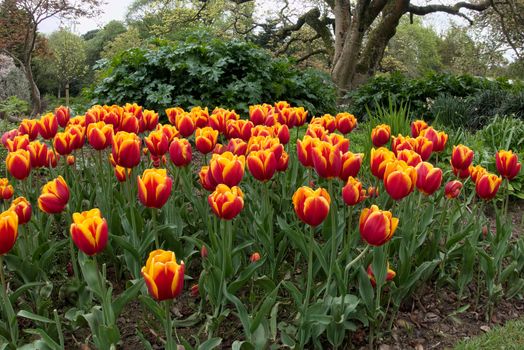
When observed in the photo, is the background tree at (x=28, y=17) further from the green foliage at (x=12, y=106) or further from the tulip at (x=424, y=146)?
the tulip at (x=424, y=146)

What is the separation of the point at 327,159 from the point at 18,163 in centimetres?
140

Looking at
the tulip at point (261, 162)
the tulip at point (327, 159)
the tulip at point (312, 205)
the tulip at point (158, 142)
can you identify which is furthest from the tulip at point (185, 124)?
the tulip at point (312, 205)

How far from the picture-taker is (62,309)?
2.54m

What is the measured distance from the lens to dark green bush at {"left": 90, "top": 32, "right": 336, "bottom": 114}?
22.9 ft

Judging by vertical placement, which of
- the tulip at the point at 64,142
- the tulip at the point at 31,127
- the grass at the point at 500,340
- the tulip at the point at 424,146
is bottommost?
the grass at the point at 500,340

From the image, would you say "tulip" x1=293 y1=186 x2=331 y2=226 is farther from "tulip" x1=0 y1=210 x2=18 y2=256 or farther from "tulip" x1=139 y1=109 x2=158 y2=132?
"tulip" x1=139 y1=109 x2=158 y2=132

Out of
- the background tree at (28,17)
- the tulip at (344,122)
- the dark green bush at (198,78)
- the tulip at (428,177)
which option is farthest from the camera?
the background tree at (28,17)

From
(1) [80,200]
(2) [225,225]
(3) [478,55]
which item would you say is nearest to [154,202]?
(2) [225,225]

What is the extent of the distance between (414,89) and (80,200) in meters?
8.91

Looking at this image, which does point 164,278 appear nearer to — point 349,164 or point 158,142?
point 349,164

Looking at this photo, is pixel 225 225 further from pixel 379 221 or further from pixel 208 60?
pixel 208 60

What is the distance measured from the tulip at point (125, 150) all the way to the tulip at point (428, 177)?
1.27m

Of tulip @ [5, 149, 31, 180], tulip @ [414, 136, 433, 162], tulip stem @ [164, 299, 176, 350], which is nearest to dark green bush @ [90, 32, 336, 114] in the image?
tulip @ [5, 149, 31, 180]

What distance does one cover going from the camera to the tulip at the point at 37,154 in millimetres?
2562
